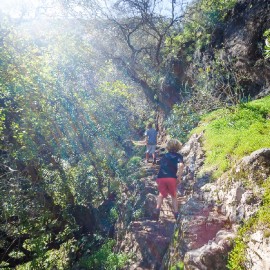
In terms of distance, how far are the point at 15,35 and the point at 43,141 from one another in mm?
3395

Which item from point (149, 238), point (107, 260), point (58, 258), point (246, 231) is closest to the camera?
point (246, 231)

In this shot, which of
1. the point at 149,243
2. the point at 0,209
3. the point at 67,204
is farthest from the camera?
the point at 67,204

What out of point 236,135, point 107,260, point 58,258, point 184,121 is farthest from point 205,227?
point 184,121

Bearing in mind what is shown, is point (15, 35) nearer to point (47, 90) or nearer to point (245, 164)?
point (47, 90)

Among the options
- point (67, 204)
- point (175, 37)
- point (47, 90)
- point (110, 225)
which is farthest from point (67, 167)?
point (175, 37)

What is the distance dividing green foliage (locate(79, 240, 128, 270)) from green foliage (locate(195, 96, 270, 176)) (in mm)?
3182

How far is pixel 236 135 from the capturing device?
276 inches

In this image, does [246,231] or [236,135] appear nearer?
[246,231]

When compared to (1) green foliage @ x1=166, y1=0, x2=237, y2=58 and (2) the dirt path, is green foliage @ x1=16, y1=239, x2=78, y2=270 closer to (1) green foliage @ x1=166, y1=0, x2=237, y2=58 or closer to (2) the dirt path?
(2) the dirt path

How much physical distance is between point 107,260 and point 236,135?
4899 millimetres

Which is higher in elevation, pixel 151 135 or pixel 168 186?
pixel 151 135

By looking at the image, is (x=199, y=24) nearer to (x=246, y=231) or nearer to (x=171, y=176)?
(x=171, y=176)

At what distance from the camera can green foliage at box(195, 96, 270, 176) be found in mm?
5875

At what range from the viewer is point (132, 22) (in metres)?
18.9
